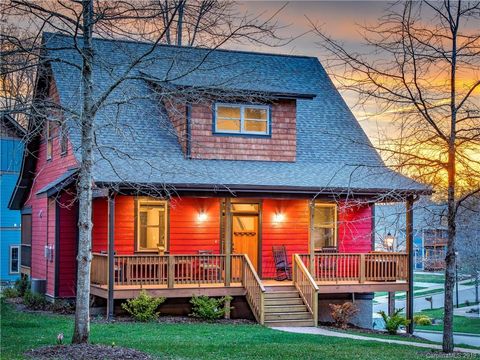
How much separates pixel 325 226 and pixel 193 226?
4509mm

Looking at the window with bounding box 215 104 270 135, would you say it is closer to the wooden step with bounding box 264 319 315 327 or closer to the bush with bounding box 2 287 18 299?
the wooden step with bounding box 264 319 315 327

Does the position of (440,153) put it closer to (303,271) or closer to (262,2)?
(262,2)

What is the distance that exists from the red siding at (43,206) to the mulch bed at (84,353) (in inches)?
405

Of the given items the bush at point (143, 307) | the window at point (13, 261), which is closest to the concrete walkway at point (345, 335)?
the bush at point (143, 307)

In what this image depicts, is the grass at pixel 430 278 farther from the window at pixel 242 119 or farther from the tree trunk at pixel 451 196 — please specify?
the tree trunk at pixel 451 196

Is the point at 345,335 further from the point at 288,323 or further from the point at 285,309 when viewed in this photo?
the point at 285,309

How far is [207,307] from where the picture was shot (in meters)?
20.0

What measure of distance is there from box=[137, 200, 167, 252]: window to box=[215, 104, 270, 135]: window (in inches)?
122

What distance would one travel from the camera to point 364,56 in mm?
14711

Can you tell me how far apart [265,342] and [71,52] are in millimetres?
12937

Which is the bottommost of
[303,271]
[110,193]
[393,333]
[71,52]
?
[393,333]

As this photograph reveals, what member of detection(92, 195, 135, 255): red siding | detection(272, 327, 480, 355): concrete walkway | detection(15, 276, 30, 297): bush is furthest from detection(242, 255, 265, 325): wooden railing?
detection(15, 276, 30, 297): bush

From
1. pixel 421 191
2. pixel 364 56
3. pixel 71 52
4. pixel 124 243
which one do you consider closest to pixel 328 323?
pixel 421 191

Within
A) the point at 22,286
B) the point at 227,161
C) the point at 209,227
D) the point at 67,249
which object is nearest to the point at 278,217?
the point at 209,227
